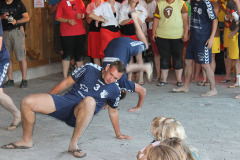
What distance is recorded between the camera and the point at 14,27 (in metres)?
7.20

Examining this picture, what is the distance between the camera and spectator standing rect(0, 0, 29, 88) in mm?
7039

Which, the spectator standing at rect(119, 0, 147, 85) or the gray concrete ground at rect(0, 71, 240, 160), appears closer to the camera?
the gray concrete ground at rect(0, 71, 240, 160)

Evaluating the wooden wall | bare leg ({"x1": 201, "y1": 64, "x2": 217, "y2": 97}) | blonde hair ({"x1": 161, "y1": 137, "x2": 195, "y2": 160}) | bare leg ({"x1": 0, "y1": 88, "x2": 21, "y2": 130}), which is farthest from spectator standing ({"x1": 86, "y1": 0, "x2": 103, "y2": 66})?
blonde hair ({"x1": 161, "y1": 137, "x2": 195, "y2": 160})

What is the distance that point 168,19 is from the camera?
24.0ft

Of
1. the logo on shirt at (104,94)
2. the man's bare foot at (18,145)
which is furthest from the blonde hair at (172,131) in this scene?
the man's bare foot at (18,145)

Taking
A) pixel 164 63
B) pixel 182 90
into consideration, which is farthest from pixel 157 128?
pixel 164 63

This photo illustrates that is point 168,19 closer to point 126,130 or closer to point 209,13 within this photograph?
point 209,13

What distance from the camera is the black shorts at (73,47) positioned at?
24.7 ft

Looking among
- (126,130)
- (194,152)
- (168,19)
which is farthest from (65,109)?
(168,19)

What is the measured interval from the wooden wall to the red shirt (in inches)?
43.0

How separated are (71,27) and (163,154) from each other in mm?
5616

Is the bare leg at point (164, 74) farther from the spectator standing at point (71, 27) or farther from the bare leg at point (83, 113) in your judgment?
the bare leg at point (83, 113)

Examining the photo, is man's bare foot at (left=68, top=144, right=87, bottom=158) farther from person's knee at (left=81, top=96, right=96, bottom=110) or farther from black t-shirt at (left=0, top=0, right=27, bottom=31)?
black t-shirt at (left=0, top=0, right=27, bottom=31)

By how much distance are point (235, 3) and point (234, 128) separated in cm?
Result: 229
